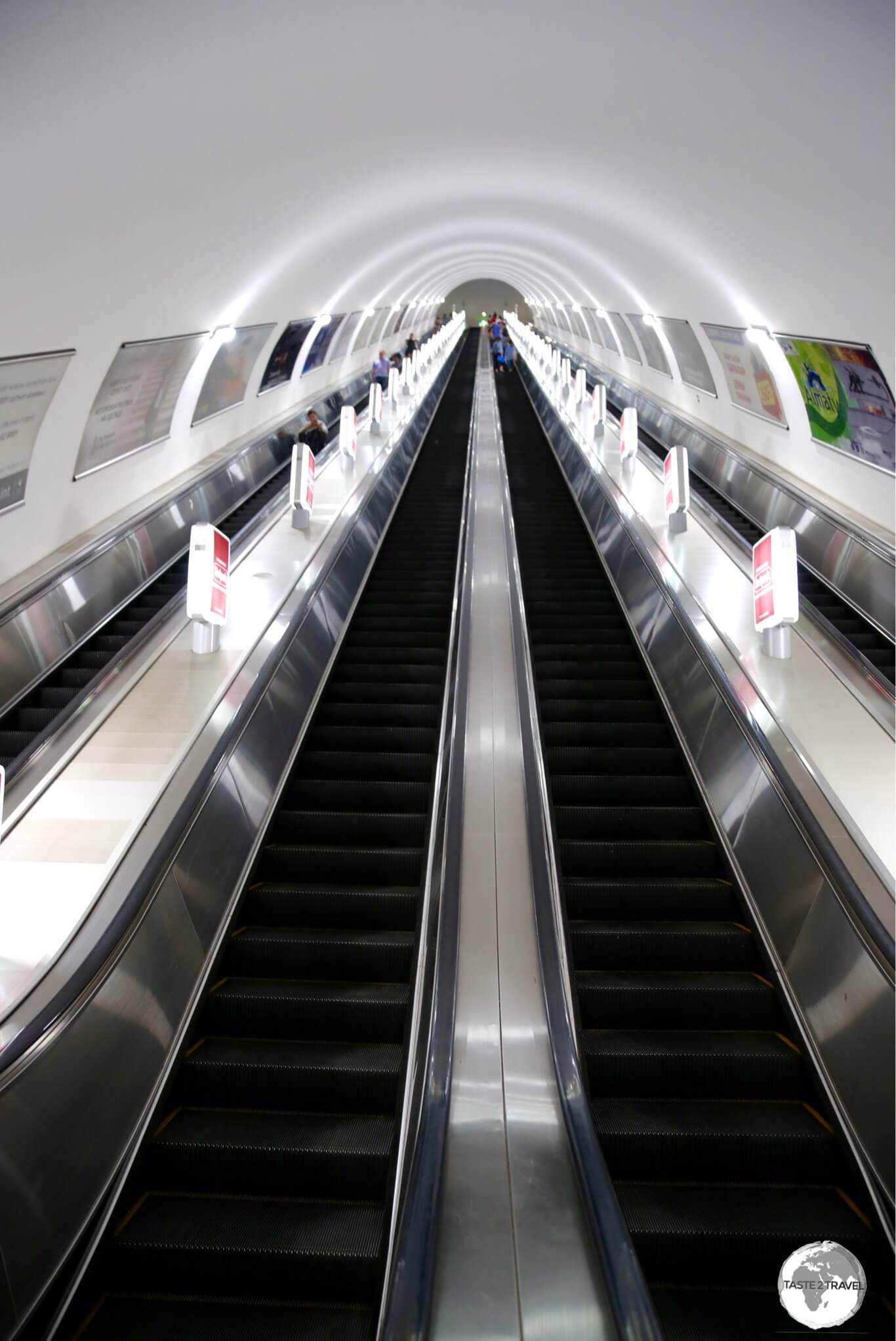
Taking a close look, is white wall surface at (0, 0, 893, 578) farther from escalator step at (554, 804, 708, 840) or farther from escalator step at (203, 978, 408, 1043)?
escalator step at (203, 978, 408, 1043)

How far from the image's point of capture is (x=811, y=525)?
328 inches

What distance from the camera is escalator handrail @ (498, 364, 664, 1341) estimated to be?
1.82 m

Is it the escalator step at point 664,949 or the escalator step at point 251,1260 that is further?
the escalator step at point 664,949

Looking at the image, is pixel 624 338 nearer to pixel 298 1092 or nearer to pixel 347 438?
pixel 347 438

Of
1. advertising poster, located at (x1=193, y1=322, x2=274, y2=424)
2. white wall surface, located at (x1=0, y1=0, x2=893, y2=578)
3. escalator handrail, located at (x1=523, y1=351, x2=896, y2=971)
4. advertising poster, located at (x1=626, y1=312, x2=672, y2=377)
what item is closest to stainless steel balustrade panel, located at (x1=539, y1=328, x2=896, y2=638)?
white wall surface, located at (x1=0, y1=0, x2=893, y2=578)

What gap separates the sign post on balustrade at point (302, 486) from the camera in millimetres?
8102

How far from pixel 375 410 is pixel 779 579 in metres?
10.2

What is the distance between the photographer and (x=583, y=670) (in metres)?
6.34

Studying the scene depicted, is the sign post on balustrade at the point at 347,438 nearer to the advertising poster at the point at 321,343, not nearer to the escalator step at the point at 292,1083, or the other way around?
the advertising poster at the point at 321,343

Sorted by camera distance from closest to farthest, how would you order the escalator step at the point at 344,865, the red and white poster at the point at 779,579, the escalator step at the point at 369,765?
1. the escalator step at the point at 344,865
2. the red and white poster at the point at 779,579
3. the escalator step at the point at 369,765

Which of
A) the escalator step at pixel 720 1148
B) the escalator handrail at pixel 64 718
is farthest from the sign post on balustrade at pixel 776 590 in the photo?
the escalator handrail at pixel 64 718

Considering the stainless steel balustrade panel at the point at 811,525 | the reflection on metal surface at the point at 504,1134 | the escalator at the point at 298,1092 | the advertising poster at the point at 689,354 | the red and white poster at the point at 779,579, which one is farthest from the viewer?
the advertising poster at the point at 689,354

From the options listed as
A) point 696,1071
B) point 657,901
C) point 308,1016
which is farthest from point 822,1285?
point 308,1016

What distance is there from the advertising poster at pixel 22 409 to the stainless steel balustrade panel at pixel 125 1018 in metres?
2.97
